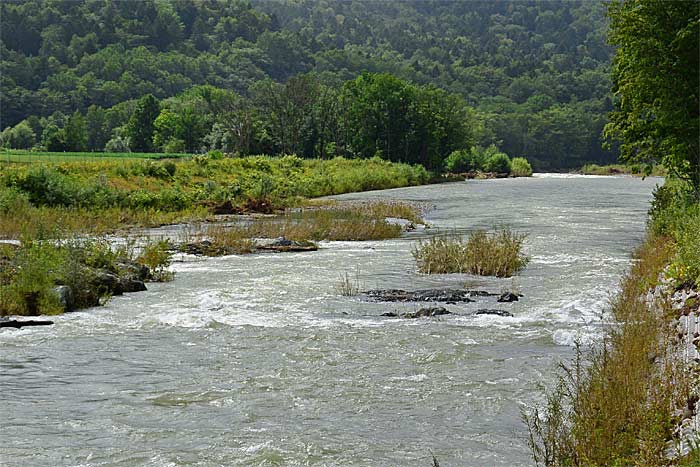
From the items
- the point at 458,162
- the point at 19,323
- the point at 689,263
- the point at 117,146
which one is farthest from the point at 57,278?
the point at 117,146

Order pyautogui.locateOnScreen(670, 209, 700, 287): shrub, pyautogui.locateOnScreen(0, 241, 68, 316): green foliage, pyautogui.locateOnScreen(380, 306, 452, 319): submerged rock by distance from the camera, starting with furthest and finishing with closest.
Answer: pyautogui.locateOnScreen(380, 306, 452, 319): submerged rock
pyautogui.locateOnScreen(0, 241, 68, 316): green foliage
pyautogui.locateOnScreen(670, 209, 700, 287): shrub

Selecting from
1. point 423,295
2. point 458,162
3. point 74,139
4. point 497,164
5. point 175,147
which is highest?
point 74,139

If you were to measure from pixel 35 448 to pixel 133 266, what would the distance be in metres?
13.1

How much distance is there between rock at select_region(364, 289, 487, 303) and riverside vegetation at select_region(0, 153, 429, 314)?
6.08 metres

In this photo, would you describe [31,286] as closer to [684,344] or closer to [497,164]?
[684,344]

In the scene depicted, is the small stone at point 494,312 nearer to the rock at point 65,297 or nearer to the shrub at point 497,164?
the rock at point 65,297

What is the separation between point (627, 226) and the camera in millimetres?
40344

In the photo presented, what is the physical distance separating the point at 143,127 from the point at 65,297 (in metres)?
131

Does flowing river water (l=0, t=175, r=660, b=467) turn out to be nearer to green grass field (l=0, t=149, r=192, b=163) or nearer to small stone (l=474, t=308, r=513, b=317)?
small stone (l=474, t=308, r=513, b=317)

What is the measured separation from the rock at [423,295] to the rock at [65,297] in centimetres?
671

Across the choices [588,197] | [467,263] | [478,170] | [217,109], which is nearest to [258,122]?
[217,109]

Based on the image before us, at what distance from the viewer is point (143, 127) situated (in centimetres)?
14488

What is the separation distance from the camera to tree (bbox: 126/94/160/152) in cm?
14238

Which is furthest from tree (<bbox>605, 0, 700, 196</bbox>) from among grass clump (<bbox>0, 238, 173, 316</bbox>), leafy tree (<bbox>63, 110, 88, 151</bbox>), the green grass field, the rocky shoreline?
leafy tree (<bbox>63, 110, 88, 151</bbox>)
